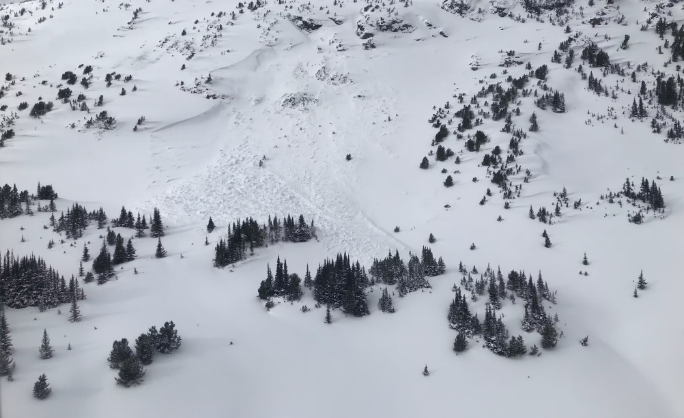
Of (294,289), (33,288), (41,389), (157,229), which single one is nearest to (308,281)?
(294,289)

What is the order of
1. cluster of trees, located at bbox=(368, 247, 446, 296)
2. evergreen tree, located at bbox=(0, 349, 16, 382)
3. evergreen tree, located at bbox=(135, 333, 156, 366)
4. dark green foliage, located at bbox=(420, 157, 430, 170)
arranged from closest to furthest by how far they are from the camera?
evergreen tree, located at bbox=(0, 349, 16, 382) → evergreen tree, located at bbox=(135, 333, 156, 366) → cluster of trees, located at bbox=(368, 247, 446, 296) → dark green foliage, located at bbox=(420, 157, 430, 170)

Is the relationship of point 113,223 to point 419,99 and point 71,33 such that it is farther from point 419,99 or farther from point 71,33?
point 71,33

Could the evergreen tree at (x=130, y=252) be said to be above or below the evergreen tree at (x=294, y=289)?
above

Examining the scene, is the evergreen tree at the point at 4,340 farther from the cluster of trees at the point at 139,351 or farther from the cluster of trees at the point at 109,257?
the cluster of trees at the point at 109,257

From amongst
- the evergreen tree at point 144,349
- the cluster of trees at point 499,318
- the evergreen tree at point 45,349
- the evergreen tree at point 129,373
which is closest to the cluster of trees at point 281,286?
the evergreen tree at point 144,349

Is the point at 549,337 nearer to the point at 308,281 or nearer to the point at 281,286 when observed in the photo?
the point at 308,281

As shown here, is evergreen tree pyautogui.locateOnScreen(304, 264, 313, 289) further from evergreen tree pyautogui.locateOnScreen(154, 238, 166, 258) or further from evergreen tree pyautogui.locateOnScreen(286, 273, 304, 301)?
Answer: evergreen tree pyautogui.locateOnScreen(154, 238, 166, 258)

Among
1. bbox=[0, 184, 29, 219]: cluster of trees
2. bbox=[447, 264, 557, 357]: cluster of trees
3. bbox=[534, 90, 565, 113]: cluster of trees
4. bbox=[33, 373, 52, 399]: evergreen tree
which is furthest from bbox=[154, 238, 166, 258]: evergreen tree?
bbox=[534, 90, 565, 113]: cluster of trees
